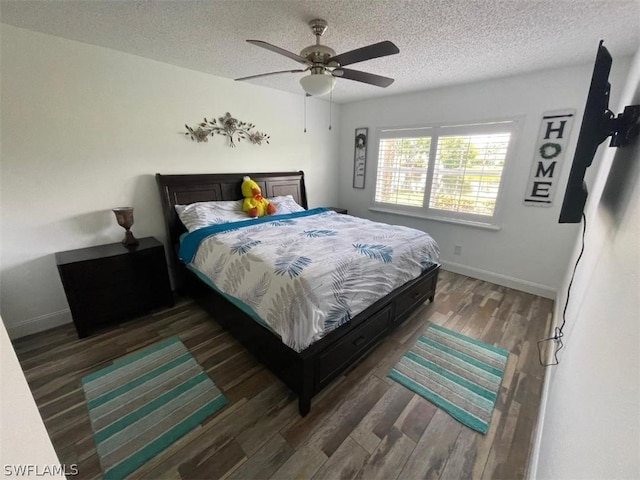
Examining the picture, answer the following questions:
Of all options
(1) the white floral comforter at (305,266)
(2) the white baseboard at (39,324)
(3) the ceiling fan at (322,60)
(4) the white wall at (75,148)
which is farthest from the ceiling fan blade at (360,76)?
(2) the white baseboard at (39,324)

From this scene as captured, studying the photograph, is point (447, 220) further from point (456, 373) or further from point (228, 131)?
point (228, 131)

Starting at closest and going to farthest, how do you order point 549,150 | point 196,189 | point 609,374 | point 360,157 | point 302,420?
point 609,374, point 302,420, point 549,150, point 196,189, point 360,157

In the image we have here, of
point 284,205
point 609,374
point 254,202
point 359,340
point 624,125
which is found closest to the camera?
point 609,374

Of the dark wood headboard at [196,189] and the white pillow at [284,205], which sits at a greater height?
the dark wood headboard at [196,189]

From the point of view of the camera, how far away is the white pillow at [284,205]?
133 inches

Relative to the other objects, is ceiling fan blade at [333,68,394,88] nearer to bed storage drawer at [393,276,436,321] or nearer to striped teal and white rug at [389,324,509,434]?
bed storage drawer at [393,276,436,321]

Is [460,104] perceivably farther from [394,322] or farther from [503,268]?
[394,322]

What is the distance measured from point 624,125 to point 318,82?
1.61 metres

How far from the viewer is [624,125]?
1.11m

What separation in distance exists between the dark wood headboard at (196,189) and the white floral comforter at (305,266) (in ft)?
1.34

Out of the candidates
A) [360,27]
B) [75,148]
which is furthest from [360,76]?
[75,148]

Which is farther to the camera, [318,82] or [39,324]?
[39,324]

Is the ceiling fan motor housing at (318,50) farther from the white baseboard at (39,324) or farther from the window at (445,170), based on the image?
the white baseboard at (39,324)

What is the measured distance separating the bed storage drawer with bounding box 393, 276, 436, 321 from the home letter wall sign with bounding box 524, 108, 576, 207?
5.06 ft
